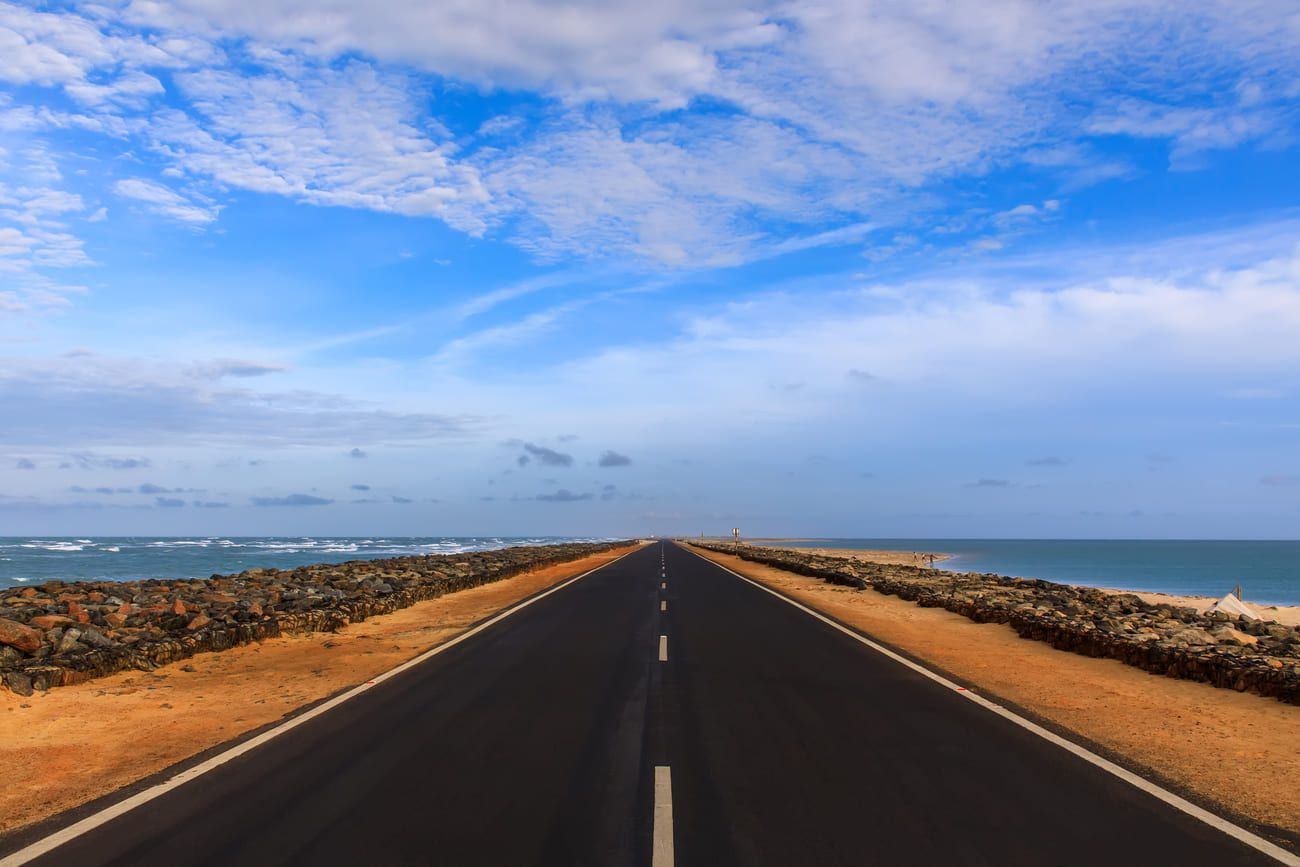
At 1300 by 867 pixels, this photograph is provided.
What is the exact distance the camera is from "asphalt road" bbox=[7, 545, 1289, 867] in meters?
5.48

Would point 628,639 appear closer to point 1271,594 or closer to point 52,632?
point 52,632

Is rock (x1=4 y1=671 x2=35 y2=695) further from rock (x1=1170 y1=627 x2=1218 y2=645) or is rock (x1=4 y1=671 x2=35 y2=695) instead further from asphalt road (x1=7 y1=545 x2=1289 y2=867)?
rock (x1=1170 y1=627 x2=1218 y2=645)

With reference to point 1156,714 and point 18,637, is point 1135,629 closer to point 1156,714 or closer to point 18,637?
point 1156,714

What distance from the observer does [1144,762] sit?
26.1 ft

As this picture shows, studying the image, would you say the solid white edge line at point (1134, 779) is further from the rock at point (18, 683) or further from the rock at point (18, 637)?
the rock at point (18, 637)

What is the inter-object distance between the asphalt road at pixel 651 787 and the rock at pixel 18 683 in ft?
14.8

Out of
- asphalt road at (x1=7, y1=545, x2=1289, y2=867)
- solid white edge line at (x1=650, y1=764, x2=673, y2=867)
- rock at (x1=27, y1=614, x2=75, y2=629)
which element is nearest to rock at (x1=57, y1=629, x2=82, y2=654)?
rock at (x1=27, y1=614, x2=75, y2=629)

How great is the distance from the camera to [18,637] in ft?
43.0

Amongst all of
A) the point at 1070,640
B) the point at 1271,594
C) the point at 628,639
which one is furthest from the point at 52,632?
the point at 1271,594

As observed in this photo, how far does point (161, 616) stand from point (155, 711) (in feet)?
30.2

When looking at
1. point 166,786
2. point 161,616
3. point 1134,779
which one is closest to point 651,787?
point 166,786

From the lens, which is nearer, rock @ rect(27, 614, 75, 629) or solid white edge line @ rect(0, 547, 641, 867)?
solid white edge line @ rect(0, 547, 641, 867)

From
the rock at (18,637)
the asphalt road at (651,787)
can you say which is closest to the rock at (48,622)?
the rock at (18,637)

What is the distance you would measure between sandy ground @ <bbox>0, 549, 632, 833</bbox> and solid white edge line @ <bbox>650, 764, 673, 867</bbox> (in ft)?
15.0
